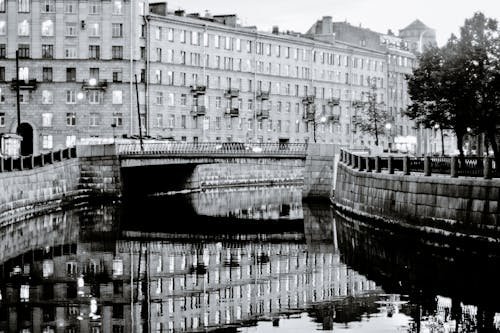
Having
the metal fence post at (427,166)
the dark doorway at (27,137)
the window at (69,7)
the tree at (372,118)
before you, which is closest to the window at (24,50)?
the window at (69,7)

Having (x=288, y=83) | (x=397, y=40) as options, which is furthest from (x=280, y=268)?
(x=397, y=40)

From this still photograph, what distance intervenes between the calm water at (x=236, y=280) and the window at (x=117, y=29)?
5039 centimetres

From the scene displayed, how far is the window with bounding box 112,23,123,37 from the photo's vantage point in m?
110

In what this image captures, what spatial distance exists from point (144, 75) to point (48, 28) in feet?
38.4

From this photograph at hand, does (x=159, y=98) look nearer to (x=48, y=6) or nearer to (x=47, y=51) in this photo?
(x=47, y=51)

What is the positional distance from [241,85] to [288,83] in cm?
1037

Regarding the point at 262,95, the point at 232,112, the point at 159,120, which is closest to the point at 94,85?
the point at 159,120

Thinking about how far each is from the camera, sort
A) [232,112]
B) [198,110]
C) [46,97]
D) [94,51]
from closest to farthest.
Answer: [46,97] < [94,51] < [198,110] < [232,112]

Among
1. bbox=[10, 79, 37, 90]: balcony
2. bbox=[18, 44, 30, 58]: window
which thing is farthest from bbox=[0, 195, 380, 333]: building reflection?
bbox=[18, 44, 30, 58]: window

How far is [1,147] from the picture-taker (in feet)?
249

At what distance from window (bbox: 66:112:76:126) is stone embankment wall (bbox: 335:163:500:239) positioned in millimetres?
51991

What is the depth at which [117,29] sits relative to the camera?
10994 cm

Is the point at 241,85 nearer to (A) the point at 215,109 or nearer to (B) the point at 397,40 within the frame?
(A) the point at 215,109

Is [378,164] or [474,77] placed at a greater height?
[474,77]
